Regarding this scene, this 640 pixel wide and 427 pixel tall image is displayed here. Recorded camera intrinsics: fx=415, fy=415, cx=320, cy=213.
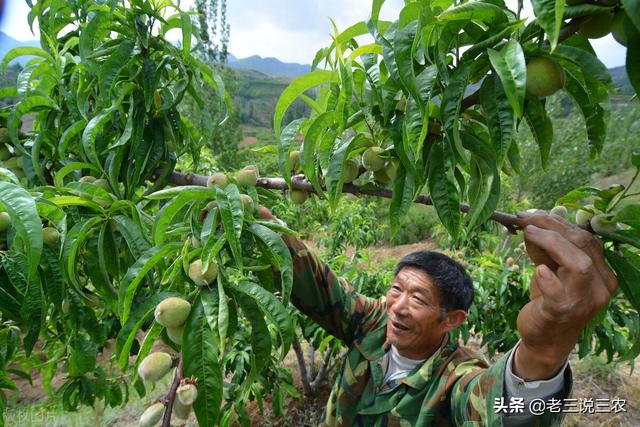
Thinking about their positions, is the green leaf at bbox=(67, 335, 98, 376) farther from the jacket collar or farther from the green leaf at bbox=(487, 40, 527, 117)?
the green leaf at bbox=(487, 40, 527, 117)

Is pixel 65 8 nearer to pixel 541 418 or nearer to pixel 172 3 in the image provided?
pixel 172 3

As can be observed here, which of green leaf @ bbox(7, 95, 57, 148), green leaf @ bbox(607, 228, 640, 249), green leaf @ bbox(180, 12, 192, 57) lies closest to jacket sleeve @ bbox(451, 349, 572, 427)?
green leaf @ bbox(607, 228, 640, 249)

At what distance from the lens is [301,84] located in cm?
72

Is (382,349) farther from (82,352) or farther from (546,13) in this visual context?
(546,13)

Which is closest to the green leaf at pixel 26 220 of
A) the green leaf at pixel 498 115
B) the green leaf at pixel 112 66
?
the green leaf at pixel 112 66

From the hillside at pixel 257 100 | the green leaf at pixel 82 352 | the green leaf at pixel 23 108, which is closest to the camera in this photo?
the green leaf at pixel 23 108

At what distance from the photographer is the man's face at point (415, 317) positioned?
1332mm

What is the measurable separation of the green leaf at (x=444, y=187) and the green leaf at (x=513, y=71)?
0.18 m

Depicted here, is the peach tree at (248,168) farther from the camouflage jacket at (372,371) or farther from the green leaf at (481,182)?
the camouflage jacket at (372,371)

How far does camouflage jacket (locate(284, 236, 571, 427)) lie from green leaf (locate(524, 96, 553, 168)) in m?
0.63

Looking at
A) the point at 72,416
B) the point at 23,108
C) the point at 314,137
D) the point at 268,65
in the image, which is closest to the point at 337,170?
the point at 314,137

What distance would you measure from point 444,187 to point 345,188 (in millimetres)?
277

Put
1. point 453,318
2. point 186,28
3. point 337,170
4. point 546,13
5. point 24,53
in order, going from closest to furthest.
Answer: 1. point 546,13
2. point 337,170
3. point 186,28
4. point 24,53
5. point 453,318

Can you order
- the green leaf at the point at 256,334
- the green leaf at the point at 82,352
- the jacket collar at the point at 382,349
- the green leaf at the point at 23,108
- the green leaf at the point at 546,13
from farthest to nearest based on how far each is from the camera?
the jacket collar at the point at 382,349 → the green leaf at the point at 82,352 → the green leaf at the point at 23,108 → the green leaf at the point at 256,334 → the green leaf at the point at 546,13
